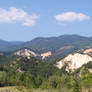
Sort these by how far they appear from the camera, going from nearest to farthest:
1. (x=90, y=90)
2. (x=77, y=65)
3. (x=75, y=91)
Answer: (x=90, y=90) → (x=75, y=91) → (x=77, y=65)

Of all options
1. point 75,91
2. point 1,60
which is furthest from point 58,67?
point 75,91

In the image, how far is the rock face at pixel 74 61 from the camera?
168625mm

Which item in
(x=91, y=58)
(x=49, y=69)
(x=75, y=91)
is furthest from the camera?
(x=91, y=58)

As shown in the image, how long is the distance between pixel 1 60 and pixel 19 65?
5032 cm

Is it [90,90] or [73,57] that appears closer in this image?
[90,90]

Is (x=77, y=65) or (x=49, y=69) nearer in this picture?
(x=49, y=69)

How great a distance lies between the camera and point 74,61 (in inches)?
6905

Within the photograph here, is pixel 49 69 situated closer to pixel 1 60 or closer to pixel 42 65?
pixel 42 65

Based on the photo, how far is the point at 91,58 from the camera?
16325cm

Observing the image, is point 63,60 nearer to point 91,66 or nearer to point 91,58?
point 91,58

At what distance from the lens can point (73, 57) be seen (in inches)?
7018

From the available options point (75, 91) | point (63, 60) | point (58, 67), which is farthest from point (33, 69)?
point (75, 91)

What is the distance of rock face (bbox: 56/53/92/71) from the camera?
553 feet

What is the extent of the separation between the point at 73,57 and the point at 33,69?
50.9 metres
